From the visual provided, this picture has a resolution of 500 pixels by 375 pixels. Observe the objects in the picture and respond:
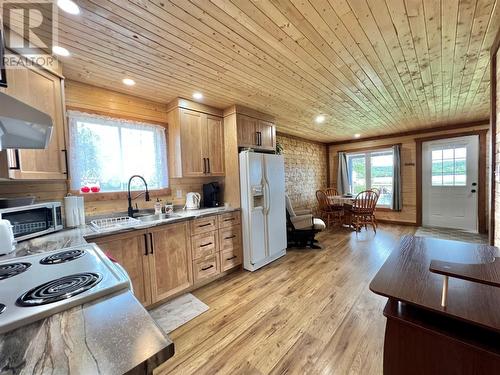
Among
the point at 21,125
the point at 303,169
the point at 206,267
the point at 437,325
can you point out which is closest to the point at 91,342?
the point at 21,125

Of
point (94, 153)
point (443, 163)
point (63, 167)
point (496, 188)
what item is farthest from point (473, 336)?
point (443, 163)

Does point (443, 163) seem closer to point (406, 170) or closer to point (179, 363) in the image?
point (406, 170)

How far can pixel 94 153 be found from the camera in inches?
96.1

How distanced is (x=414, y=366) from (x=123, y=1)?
2.46m

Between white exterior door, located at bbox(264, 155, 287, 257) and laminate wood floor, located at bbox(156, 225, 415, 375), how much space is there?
406mm

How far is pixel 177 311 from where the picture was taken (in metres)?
2.20

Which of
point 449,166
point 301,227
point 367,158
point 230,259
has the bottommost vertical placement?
point 230,259

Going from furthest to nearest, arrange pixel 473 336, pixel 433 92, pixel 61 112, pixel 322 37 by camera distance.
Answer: pixel 433 92, pixel 61 112, pixel 322 37, pixel 473 336

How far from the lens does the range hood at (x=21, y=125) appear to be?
35.0 inches

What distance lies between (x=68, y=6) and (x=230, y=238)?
2.61 meters

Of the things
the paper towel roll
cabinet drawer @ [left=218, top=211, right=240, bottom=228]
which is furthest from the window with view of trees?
the paper towel roll

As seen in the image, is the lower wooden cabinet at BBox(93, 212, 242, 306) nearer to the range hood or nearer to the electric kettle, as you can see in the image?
the electric kettle

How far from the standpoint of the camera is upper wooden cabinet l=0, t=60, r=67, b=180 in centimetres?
151

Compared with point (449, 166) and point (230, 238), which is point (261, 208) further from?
point (449, 166)
